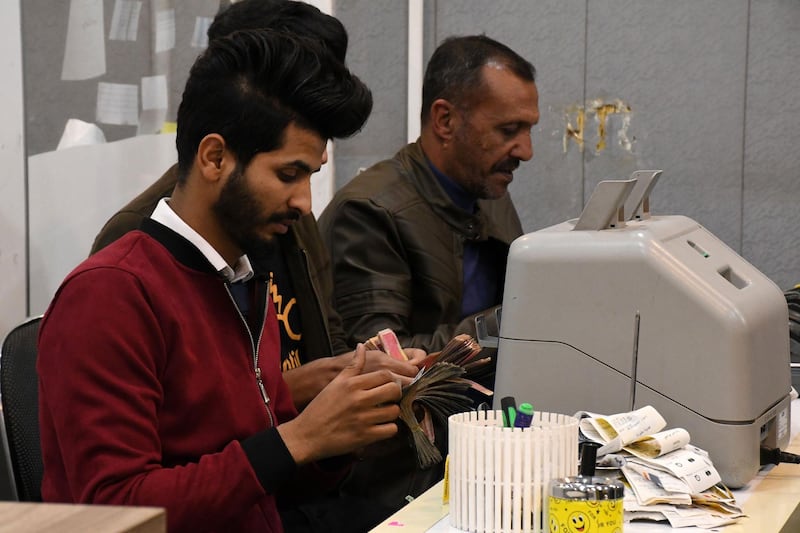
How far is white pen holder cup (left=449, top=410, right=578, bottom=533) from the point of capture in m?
1.32

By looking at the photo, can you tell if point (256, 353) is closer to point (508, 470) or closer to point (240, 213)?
point (240, 213)

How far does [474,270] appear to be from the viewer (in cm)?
263

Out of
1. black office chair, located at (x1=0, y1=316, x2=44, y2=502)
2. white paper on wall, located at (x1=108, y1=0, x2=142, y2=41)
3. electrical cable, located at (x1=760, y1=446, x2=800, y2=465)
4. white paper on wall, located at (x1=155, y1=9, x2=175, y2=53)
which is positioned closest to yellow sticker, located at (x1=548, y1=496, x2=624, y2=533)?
electrical cable, located at (x1=760, y1=446, x2=800, y2=465)

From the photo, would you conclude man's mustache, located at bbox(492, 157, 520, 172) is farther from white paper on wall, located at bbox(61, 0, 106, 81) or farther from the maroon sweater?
the maroon sweater

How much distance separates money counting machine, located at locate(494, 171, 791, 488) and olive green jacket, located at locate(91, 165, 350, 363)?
498mm

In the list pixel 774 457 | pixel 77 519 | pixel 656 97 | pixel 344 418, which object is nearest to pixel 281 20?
pixel 344 418

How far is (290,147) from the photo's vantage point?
158cm

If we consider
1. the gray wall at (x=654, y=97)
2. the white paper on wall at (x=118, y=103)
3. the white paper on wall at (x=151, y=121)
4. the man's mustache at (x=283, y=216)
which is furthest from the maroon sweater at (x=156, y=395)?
the gray wall at (x=654, y=97)

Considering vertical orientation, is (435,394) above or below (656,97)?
below

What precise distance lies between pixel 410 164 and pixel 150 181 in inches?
28.1

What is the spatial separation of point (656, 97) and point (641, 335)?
2.66 m

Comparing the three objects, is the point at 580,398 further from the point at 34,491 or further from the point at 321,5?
the point at 321,5

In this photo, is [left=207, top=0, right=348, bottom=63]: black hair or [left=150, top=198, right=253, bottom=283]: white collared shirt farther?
[left=207, top=0, right=348, bottom=63]: black hair

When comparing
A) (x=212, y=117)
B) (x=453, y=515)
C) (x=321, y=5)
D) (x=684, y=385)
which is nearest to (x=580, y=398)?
(x=684, y=385)
